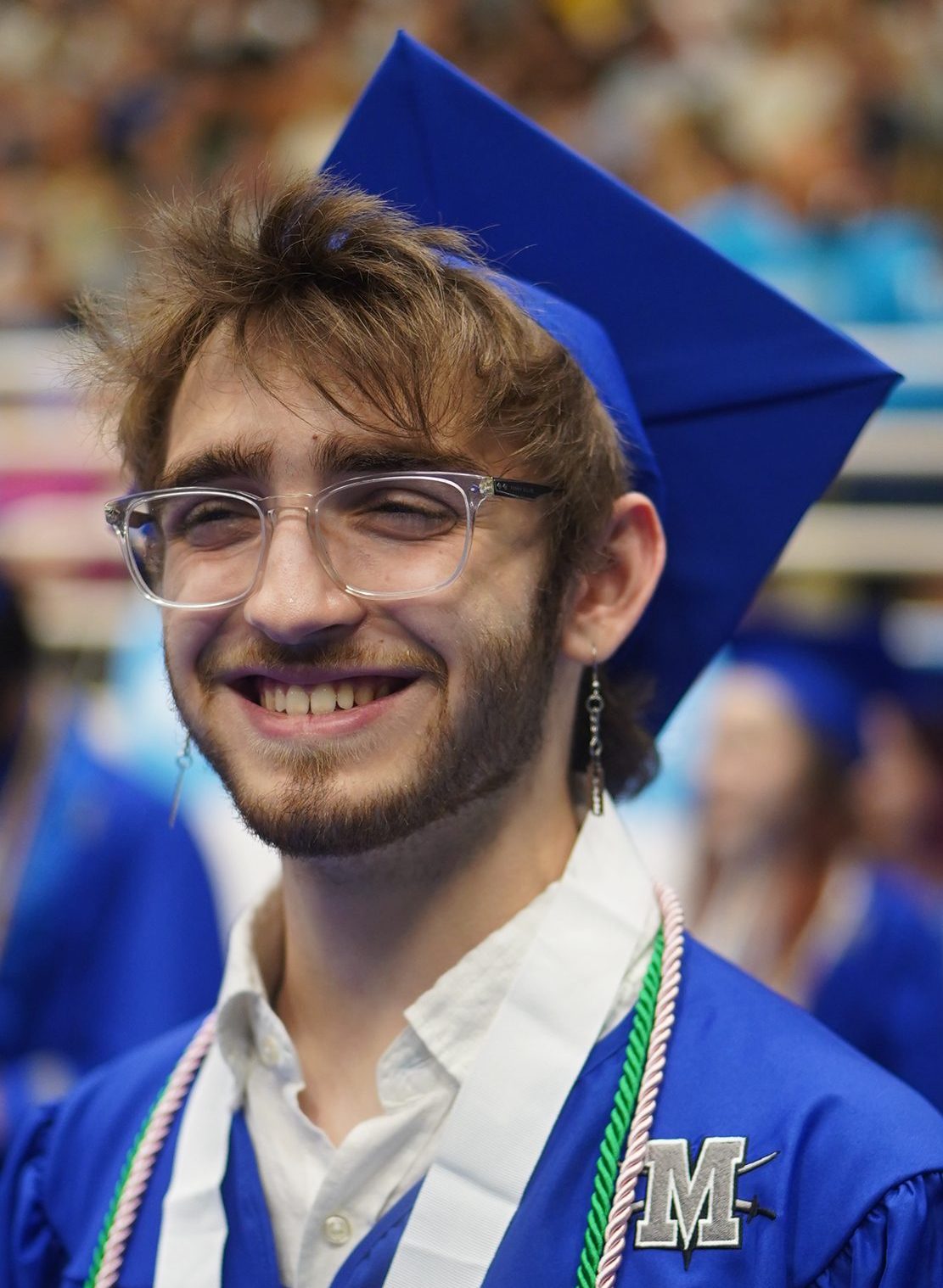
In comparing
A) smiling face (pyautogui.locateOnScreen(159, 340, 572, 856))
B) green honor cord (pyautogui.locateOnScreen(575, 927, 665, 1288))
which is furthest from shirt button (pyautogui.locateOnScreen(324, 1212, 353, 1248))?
smiling face (pyautogui.locateOnScreen(159, 340, 572, 856))

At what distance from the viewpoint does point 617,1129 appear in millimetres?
1432

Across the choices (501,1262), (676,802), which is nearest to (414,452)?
(501,1262)

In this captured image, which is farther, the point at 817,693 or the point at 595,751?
the point at 817,693

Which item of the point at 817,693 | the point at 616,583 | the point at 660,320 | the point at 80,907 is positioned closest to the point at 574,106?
the point at 817,693

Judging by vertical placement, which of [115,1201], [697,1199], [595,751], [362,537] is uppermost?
[362,537]

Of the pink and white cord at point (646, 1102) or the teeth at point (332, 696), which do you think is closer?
the pink and white cord at point (646, 1102)

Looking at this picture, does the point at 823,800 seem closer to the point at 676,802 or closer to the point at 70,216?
the point at 676,802

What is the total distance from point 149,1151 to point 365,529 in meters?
0.71

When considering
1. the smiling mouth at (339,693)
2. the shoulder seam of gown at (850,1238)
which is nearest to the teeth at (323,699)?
the smiling mouth at (339,693)

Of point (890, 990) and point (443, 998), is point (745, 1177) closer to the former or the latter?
point (443, 998)

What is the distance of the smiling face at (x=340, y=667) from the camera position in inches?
57.2

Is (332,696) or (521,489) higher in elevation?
(521,489)

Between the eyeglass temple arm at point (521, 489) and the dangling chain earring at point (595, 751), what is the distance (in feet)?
0.62

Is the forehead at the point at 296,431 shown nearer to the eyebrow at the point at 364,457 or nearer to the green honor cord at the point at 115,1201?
the eyebrow at the point at 364,457
